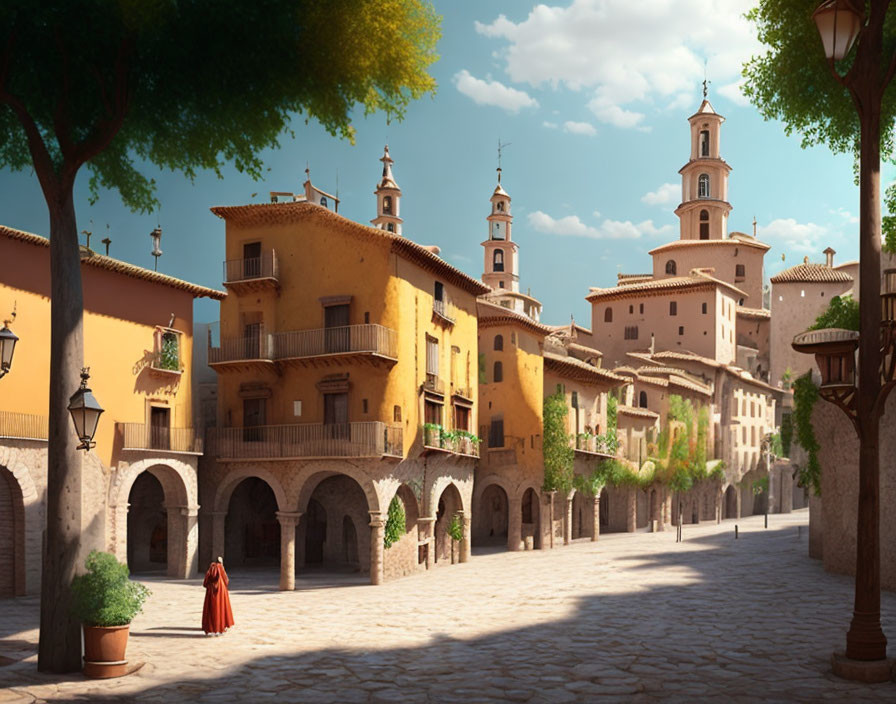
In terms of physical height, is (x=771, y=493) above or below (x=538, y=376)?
below

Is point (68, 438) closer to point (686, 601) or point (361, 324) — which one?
point (686, 601)

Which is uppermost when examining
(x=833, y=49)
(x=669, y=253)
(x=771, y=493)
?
(x=669, y=253)

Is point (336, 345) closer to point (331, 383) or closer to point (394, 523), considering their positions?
point (331, 383)

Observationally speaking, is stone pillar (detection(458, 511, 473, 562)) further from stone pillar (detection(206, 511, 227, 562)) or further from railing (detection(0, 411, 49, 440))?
railing (detection(0, 411, 49, 440))

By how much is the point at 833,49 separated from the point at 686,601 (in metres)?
15.0

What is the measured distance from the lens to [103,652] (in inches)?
571

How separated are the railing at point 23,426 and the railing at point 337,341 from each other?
8.61 m

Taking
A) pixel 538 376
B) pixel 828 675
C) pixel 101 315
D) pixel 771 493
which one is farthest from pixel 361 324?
pixel 771 493

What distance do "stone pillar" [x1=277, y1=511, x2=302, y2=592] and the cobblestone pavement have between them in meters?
0.75

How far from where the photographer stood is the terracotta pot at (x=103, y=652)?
14.4 metres

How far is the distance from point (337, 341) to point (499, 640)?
639 inches

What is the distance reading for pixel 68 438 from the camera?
14.8 m

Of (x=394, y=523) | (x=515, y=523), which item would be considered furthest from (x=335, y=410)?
(x=515, y=523)

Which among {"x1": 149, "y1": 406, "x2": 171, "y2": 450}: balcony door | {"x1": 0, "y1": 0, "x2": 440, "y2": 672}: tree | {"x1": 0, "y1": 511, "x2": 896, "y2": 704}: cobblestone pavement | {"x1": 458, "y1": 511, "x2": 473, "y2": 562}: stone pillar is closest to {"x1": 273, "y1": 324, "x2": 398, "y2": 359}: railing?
{"x1": 149, "y1": 406, "x2": 171, "y2": 450}: balcony door
